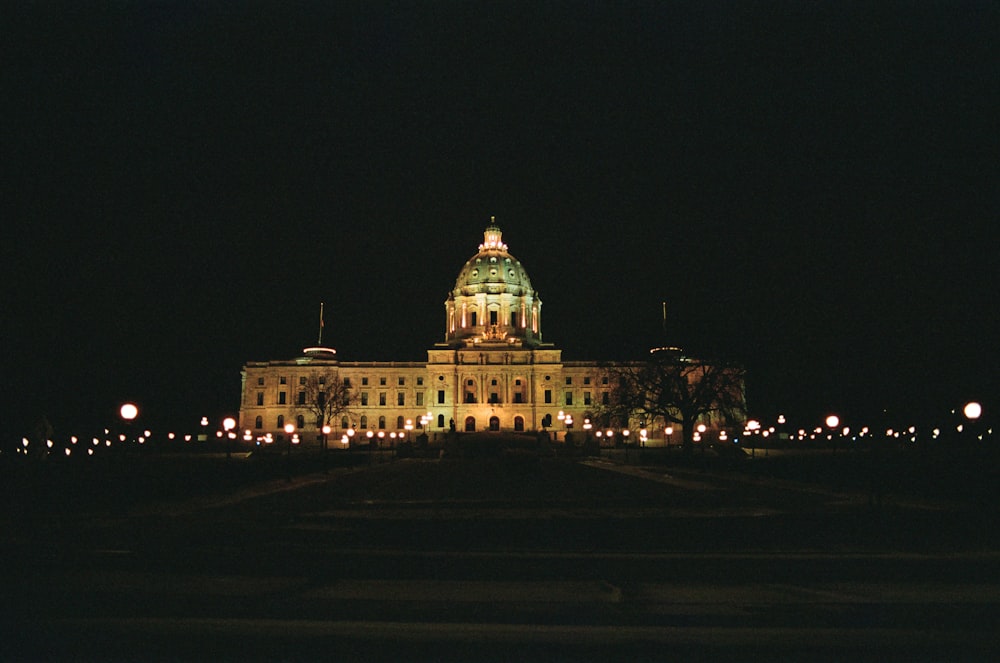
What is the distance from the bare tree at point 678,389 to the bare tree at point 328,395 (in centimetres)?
5699

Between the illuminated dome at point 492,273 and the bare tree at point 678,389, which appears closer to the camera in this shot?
the bare tree at point 678,389

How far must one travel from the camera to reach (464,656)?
26.4 ft

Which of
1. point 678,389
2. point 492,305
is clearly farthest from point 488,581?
point 492,305

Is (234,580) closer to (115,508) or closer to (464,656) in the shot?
(464,656)

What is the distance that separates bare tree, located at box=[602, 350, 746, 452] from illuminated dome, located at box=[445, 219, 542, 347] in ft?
236

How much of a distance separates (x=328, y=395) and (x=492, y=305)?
1436 inches

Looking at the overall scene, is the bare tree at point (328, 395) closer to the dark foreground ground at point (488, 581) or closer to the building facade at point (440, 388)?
the building facade at point (440, 388)

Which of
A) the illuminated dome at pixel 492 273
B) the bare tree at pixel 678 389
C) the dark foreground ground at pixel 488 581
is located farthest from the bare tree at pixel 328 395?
the dark foreground ground at pixel 488 581

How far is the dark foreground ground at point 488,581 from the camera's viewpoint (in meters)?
8.41

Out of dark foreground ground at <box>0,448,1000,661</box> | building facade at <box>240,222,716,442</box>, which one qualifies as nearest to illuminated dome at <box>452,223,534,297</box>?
building facade at <box>240,222,716,442</box>

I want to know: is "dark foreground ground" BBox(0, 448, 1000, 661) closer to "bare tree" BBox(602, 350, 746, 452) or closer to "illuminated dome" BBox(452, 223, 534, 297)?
"bare tree" BBox(602, 350, 746, 452)

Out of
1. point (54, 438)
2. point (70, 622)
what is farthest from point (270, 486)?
point (54, 438)

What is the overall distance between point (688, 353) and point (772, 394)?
22640 millimetres

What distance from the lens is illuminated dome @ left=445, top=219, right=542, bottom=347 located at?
144125 mm
